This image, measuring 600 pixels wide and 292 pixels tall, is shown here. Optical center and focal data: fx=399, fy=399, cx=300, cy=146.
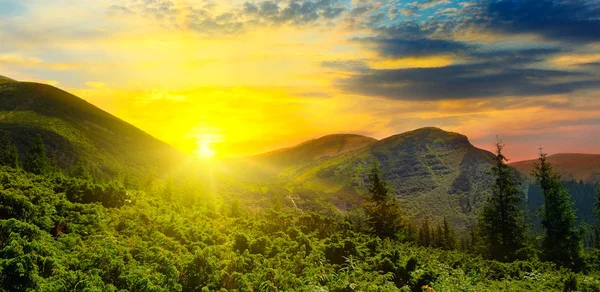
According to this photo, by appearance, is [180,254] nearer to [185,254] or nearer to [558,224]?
[185,254]

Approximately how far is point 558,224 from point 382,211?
22.1 metres

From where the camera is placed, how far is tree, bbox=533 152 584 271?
159ft

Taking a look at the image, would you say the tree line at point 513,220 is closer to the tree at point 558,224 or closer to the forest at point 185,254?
the tree at point 558,224

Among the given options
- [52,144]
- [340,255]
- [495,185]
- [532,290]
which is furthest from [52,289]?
[52,144]

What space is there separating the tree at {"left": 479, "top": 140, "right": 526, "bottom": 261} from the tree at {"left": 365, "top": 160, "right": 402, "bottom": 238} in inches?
443

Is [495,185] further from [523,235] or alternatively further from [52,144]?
[52,144]

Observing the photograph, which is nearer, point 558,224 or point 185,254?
point 185,254

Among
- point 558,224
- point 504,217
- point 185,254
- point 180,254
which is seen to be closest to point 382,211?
point 504,217

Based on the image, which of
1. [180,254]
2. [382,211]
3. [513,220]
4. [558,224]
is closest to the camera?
[180,254]

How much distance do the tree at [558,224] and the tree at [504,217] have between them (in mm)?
4128

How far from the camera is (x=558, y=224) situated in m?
50.8

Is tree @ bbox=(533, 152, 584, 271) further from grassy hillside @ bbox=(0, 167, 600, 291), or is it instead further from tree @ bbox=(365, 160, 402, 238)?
grassy hillside @ bbox=(0, 167, 600, 291)

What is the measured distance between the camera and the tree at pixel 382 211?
5109 cm

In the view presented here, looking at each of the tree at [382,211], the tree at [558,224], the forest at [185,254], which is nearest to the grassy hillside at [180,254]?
the forest at [185,254]
